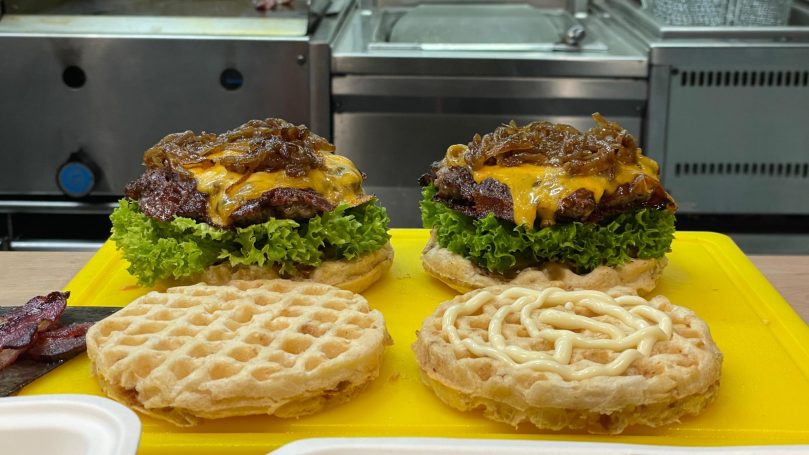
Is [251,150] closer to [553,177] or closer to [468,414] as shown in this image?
Result: [553,177]

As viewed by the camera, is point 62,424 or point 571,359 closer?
point 62,424

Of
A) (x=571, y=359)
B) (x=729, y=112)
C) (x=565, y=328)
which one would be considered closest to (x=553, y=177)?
(x=565, y=328)

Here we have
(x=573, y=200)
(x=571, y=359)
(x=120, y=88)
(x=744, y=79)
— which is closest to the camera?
(x=571, y=359)

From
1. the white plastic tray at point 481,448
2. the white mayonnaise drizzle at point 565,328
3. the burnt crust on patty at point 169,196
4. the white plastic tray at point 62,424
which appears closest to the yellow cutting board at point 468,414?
the white mayonnaise drizzle at point 565,328

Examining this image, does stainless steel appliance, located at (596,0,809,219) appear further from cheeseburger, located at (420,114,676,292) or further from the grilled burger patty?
the grilled burger patty

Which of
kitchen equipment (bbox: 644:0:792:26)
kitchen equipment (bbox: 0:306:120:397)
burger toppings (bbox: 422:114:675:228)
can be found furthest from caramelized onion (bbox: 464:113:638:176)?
kitchen equipment (bbox: 644:0:792:26)

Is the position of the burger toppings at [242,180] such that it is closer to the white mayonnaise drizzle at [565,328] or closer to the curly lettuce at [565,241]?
the curly lettuce at [565,241]

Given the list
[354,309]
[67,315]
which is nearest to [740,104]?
[354,309]

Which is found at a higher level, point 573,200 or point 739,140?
point 573,200
